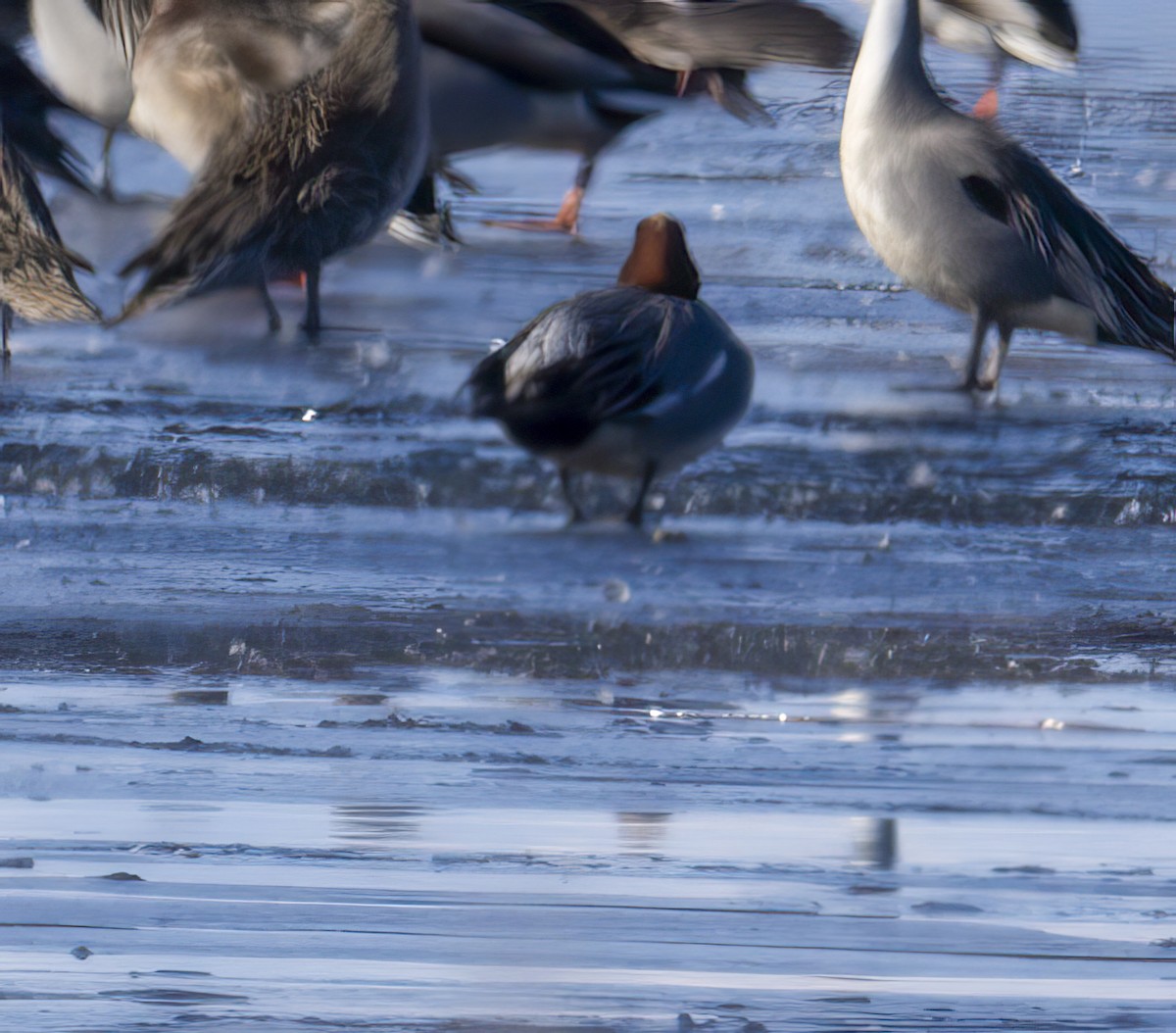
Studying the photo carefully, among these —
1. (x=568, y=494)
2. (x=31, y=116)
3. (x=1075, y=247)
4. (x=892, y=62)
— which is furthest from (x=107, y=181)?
(x=1075, y=247)

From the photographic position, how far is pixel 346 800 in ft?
3.44

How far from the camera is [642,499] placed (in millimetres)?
1078

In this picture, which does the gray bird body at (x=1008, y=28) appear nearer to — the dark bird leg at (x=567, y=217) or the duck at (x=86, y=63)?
the dark bird leg at (x=567, y=217)

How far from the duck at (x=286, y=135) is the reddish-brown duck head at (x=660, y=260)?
16cm

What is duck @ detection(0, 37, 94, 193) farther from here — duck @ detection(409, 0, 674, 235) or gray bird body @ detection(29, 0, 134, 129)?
duck @ detection(409, 0, 674, 235)

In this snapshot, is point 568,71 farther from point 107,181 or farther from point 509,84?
point 107,181

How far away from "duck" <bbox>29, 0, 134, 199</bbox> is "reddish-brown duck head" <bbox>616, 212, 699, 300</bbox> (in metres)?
0.37

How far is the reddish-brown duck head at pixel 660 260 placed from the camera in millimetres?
1070

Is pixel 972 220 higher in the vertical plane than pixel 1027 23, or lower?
lower

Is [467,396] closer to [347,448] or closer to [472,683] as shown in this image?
[347,448]

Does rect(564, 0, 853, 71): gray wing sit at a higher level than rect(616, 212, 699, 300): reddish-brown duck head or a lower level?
higher

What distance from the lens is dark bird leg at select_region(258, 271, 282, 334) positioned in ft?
3.56

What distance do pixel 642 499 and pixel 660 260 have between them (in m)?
0.17

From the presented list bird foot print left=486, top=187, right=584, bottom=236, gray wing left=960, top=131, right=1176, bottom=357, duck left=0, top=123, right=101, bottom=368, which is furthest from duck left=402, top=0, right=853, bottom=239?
duck left=0, top=123, right=101, bottom=368
